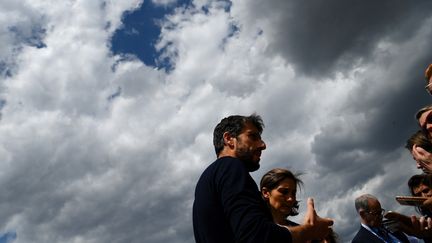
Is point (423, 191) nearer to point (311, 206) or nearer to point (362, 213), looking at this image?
point (362, 213)

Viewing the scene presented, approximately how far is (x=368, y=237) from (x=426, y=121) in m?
4.75

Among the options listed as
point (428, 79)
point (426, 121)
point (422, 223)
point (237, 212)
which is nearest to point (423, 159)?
point (426, 121)

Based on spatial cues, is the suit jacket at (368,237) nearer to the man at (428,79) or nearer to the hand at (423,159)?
the hand at (423,159)

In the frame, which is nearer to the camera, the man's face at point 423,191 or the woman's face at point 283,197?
the woman's face at point 283,197

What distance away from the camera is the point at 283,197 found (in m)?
6.38

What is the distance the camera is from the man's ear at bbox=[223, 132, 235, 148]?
14.7ft

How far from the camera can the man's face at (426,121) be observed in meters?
4.05

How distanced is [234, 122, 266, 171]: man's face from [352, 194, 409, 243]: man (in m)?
4.82

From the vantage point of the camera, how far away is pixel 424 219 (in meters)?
6.44

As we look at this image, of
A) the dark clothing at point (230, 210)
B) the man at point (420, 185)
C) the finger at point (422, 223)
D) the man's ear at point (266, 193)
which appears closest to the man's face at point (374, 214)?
the man at point (420, 185)

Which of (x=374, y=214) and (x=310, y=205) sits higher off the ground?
(x=374, y=214)

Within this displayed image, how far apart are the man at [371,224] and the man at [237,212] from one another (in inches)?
194

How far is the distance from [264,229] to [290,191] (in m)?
3.15

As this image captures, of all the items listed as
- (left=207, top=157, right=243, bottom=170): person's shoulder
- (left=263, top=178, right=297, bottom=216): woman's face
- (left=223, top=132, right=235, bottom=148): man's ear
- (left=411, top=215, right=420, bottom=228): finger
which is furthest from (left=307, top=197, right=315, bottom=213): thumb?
(left=411, top=215, right=420, bottom=228): finger
